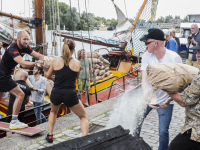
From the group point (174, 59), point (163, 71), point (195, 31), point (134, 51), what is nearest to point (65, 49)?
point (174, 59)

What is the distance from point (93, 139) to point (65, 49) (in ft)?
9.17

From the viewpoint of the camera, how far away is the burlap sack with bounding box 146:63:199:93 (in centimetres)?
273

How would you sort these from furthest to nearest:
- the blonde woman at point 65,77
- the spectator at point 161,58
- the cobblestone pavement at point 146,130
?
the cobblestone pavement at point 146,130, the blonde woman at point 65,77, the spectator at point 161,58

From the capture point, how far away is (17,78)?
6770 millimetres

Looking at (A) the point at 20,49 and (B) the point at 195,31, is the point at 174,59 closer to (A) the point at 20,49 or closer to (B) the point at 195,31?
(A) the point at 20,49

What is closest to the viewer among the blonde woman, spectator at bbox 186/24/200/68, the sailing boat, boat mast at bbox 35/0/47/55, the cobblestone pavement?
A: the blonde woman

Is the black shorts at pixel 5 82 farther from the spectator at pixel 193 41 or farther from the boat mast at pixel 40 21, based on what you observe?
the spectator at pixel 193 41

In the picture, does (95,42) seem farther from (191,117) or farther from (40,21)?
(191,117)

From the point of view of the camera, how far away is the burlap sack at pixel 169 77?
2.73 m

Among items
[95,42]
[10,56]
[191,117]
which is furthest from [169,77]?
[95,42]

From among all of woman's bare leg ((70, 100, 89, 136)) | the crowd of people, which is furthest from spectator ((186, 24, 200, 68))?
woman's bare leg ((70, 100, 89, 136))

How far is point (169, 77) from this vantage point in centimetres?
274

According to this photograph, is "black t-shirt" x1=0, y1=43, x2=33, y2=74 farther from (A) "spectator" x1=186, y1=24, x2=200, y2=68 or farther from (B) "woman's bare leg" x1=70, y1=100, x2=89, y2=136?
(A) "spectator" x1=186, y1=24, x2=200, y2=68

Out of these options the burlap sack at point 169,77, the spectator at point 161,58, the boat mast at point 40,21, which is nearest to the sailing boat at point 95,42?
the boat mast at point 40,21
